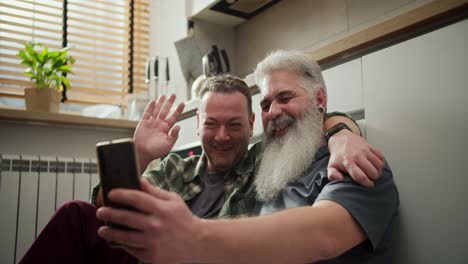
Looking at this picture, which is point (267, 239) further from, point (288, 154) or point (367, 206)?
point (288, 154)

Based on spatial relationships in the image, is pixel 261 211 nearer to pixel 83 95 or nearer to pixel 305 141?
pixel 305 141

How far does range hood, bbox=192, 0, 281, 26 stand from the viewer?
2.28 meters

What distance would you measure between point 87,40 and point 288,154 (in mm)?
2188

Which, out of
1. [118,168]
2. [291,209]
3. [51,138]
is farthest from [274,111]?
[51,138]

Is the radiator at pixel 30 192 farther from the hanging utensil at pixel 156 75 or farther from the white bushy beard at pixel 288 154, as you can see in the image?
the white bushy beard at pixel 288 154

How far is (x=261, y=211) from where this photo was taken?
3.20 feet

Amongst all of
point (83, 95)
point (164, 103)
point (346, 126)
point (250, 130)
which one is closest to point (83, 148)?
point (83, 95)

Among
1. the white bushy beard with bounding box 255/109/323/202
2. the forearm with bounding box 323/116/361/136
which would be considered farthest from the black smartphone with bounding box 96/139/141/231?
the forearm with bounding box 323/116/361/136

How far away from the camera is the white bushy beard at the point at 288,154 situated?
3.18 ft

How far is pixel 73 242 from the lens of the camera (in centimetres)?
99

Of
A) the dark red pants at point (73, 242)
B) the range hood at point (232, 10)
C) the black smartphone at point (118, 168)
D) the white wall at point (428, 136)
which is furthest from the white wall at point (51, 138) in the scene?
the black smartphone at point (118, 168)

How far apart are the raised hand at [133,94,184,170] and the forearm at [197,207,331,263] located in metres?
0.67

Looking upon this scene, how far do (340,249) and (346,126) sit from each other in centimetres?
39

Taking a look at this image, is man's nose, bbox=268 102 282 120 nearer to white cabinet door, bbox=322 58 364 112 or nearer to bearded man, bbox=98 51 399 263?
bearded man, bbox=98 51 399 263
